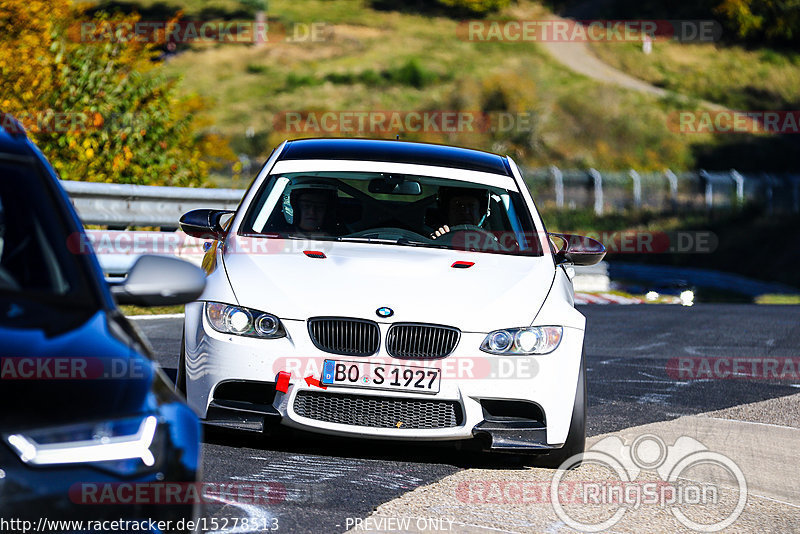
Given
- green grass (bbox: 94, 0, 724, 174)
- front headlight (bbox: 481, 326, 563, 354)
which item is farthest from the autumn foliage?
green grass (bbox: 94, 0, 724, 174)

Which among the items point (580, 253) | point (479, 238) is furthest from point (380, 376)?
point (580, 253)

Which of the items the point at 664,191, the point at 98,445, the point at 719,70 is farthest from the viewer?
the point at 719,70

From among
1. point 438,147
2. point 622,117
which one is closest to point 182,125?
point 438,147

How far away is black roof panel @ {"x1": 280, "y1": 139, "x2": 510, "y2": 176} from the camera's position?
790 centimetres

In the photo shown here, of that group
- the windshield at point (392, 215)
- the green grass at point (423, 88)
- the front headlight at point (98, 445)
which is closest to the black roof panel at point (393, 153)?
the windshield at point (392, 215)

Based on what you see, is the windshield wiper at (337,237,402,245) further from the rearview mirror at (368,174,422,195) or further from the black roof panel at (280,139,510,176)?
the black roof panel at (280,139,510,176)

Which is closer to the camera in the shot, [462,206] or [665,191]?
[462,206]

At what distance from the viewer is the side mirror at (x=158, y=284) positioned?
3.91 meters

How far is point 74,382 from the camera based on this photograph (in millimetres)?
3301

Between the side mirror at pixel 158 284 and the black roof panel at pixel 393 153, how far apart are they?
385 cm

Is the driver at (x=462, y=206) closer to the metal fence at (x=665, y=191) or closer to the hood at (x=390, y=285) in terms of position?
the hood at (x=390, y=285)

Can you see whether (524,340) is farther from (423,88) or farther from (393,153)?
(423,88)

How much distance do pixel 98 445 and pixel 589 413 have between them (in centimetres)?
565

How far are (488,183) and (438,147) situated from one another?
75cm
